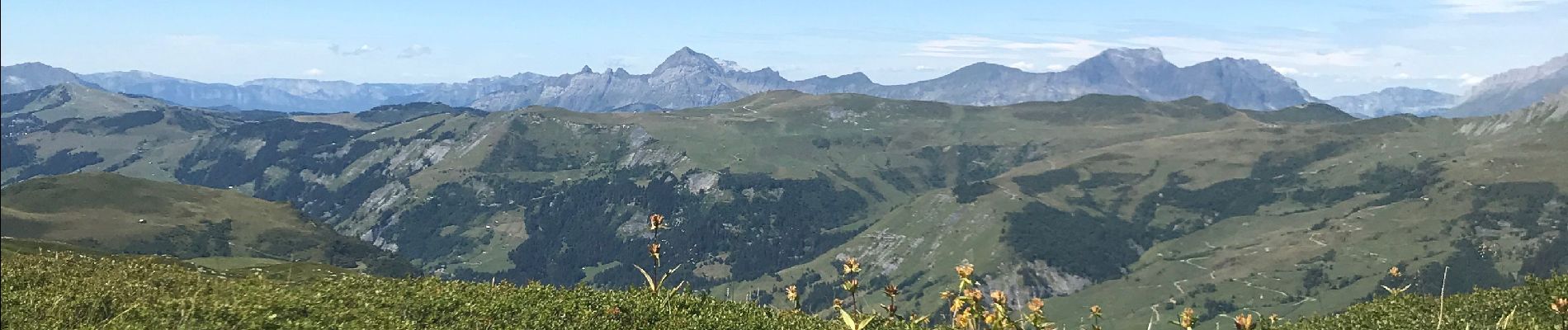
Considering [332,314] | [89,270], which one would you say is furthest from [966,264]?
[89,270]

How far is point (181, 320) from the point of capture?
1316cm

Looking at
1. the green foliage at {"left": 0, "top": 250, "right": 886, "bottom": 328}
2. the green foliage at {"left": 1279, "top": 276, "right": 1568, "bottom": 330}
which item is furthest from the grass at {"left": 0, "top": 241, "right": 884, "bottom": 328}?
the green foliage at {"left": 1279, "top": 276, "right": 1568, "bottom": 330}

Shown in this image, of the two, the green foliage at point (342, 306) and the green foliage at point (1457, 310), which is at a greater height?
the green foliage at point (342, 306)

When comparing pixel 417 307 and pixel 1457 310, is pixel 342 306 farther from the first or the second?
pixel 1457 310

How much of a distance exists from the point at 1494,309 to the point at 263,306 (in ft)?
68.9

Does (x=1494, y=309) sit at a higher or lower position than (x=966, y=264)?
A: lower

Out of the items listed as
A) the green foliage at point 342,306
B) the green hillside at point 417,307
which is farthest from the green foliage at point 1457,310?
the green foliage at point 342,306

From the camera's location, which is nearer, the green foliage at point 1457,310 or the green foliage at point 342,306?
the green foliage at point 342,306

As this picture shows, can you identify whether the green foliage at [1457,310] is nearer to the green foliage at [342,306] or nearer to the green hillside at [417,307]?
the green hillside at [417,307]

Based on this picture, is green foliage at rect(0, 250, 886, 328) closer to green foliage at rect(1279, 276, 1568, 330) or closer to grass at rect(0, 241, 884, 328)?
grass at rect(0, 241, 884, 328)

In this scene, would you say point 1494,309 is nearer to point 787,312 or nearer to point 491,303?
point 787,312

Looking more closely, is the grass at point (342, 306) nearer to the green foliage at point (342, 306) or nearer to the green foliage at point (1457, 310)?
the green foliage at point (342, 306)

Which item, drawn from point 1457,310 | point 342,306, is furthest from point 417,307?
point 1457,310

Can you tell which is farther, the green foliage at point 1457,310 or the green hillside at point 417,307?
the green foliage at point 1457,310
